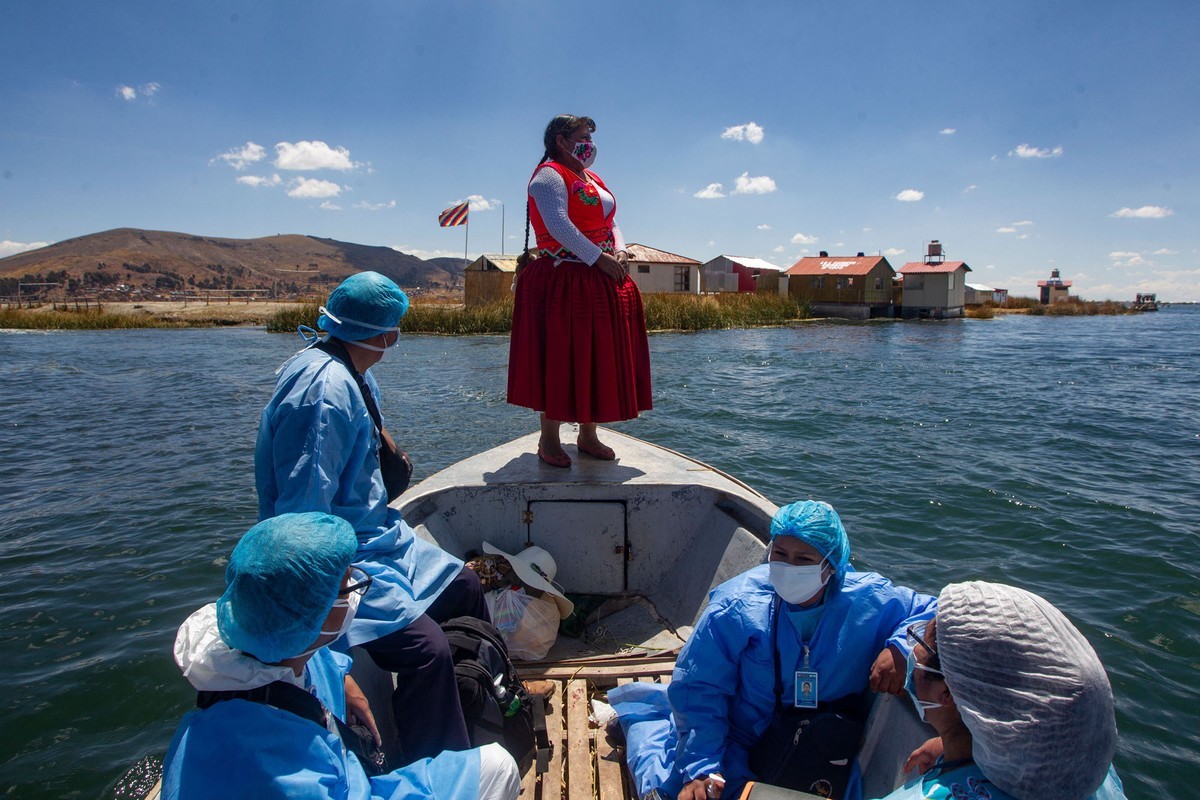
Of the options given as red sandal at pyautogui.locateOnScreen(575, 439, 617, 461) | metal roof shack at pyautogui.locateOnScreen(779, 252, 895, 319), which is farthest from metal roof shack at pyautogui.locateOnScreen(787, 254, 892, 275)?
red sandal at pyautogui.locateOnScreen(575, 439, 617, 461)

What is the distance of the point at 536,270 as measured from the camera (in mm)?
3959

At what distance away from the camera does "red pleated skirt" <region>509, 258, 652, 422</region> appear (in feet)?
12.8

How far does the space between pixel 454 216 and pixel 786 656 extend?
3730cm

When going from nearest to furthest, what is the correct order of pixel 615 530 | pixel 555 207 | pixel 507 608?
1. pixel 507 608
2. pixel 555 207
3. pixel 615 530

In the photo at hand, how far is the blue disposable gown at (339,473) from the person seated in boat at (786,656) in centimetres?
97

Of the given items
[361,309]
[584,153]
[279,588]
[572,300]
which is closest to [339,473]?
[361,309]

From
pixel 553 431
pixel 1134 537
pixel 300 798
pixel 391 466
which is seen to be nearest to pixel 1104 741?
pixel 300 798

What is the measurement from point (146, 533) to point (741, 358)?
2051cm

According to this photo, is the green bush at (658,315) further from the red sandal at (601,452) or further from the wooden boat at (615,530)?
the wooden boat at (615,530)

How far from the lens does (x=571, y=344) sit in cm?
394

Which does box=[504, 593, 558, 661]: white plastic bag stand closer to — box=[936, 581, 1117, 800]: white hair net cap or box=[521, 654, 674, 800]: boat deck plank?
box=[521, 654, 674, 800]: boat deck plank

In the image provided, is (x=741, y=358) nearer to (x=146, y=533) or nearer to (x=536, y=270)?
(x=146, y=533)

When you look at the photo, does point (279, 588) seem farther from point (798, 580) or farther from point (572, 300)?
point (572, 300)

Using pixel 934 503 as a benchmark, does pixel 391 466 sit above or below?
above
